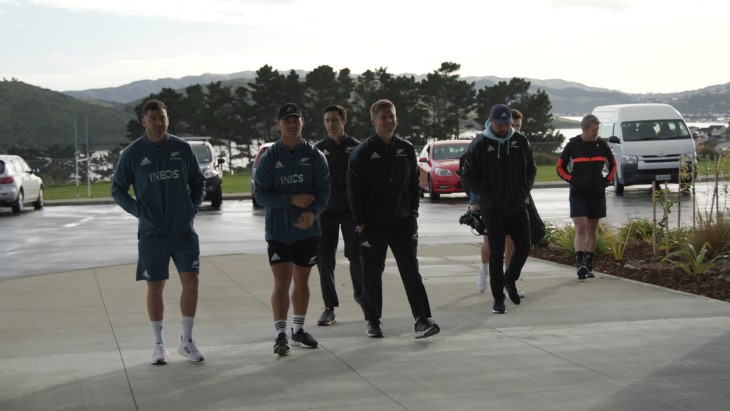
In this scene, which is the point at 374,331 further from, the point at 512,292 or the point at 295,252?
the point at 512,292

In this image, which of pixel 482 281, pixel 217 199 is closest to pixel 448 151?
pixel 217 199

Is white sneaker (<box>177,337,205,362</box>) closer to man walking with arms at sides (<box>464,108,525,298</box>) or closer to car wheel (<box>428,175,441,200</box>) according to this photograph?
man walking with arms at sides (<box>464,108,525,298</box>)

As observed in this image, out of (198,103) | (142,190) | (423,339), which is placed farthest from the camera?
(198,103)

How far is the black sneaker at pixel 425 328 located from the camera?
8633 mm

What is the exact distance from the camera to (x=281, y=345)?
8.02m

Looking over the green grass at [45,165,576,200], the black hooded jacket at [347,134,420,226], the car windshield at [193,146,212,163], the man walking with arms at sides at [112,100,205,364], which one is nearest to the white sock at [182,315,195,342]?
the man walking with arms at sides at [112,100,205,364]

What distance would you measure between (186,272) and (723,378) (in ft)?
12.2

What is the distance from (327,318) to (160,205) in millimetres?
2343

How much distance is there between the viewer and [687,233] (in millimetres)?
13719

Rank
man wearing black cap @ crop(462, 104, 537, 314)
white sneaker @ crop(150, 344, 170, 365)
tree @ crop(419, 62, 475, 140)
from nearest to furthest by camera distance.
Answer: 1. white sneaker @ crop(150, 344, 170, 365)
2. man wearing black cap @ crop(462, 104, 537, 314)
3. tree @ crop(419, 62, 475, 140)

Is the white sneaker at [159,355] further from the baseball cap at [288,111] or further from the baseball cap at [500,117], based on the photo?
the baseball cap at [500,117]

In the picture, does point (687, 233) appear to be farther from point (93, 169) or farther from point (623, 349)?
point (93, 169)

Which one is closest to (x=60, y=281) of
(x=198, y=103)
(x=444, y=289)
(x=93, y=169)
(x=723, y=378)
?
(x=444, y=289)

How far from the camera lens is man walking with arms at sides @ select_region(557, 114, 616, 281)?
12320 mm
